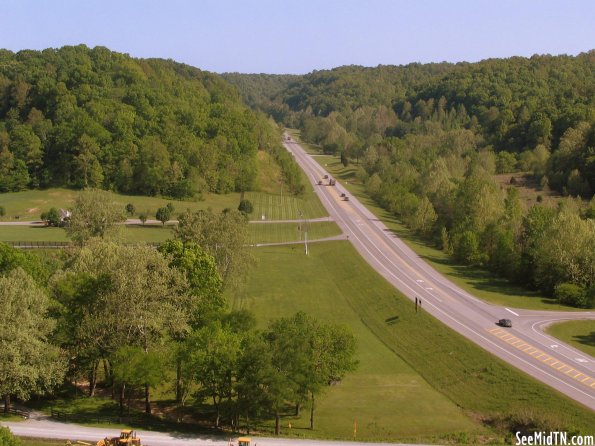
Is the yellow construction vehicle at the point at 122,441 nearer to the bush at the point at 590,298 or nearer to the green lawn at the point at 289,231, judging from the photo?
the bush at the point at 590,298

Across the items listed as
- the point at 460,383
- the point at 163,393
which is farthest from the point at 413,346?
the point at 163,393

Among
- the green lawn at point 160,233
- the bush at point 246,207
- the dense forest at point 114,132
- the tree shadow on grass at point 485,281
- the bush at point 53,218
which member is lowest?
the tree shadow on grass at point 485,281

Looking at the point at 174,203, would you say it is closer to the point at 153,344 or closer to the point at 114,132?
the point at 114,132

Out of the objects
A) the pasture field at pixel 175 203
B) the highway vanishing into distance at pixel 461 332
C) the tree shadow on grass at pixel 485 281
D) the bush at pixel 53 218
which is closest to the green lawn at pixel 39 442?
the highway vanishing into distance at pixel 461 332

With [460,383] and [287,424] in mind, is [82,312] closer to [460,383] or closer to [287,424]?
[287,424]

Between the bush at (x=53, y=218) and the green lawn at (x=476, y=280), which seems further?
the bush at (x=53, y=218)

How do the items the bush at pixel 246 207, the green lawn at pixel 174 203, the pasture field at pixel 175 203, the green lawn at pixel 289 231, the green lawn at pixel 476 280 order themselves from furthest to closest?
the bush at pixel 246 207, the green lawn at pixel 174 203, the pasture field at pixel 175 203, the green lawn at pixel 289 231, the green lawn at pixel 476 280
